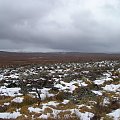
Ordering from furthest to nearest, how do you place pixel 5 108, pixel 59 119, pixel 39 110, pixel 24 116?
pixel 5 108 < pixel 39 110 < pixel 24 116 < pixel 59 119

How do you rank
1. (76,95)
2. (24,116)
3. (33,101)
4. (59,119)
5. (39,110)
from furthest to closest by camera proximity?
1. (76,95)
2. (33,101)
3. (39,110)
4. (24,116)
5. (59,119)

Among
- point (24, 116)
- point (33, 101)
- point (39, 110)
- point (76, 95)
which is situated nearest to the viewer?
point (24, 116)

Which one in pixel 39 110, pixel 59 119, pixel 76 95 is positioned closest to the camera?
pixel 59 119

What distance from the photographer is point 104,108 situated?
1138cm

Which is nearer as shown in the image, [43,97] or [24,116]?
[24,116]

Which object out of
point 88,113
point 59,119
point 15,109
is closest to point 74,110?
point 88,113

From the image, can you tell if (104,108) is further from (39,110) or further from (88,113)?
(39,110)

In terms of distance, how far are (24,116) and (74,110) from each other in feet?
6.09

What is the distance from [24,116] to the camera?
33.8ft

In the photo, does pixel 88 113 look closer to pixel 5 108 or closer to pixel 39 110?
pixel 39 110

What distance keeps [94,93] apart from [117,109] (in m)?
3.73

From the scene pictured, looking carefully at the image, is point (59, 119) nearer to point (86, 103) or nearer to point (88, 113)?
point (88, 113)

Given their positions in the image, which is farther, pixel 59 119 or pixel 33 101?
pixel 33 101

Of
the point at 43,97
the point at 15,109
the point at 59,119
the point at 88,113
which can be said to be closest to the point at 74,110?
the point at 88,113
